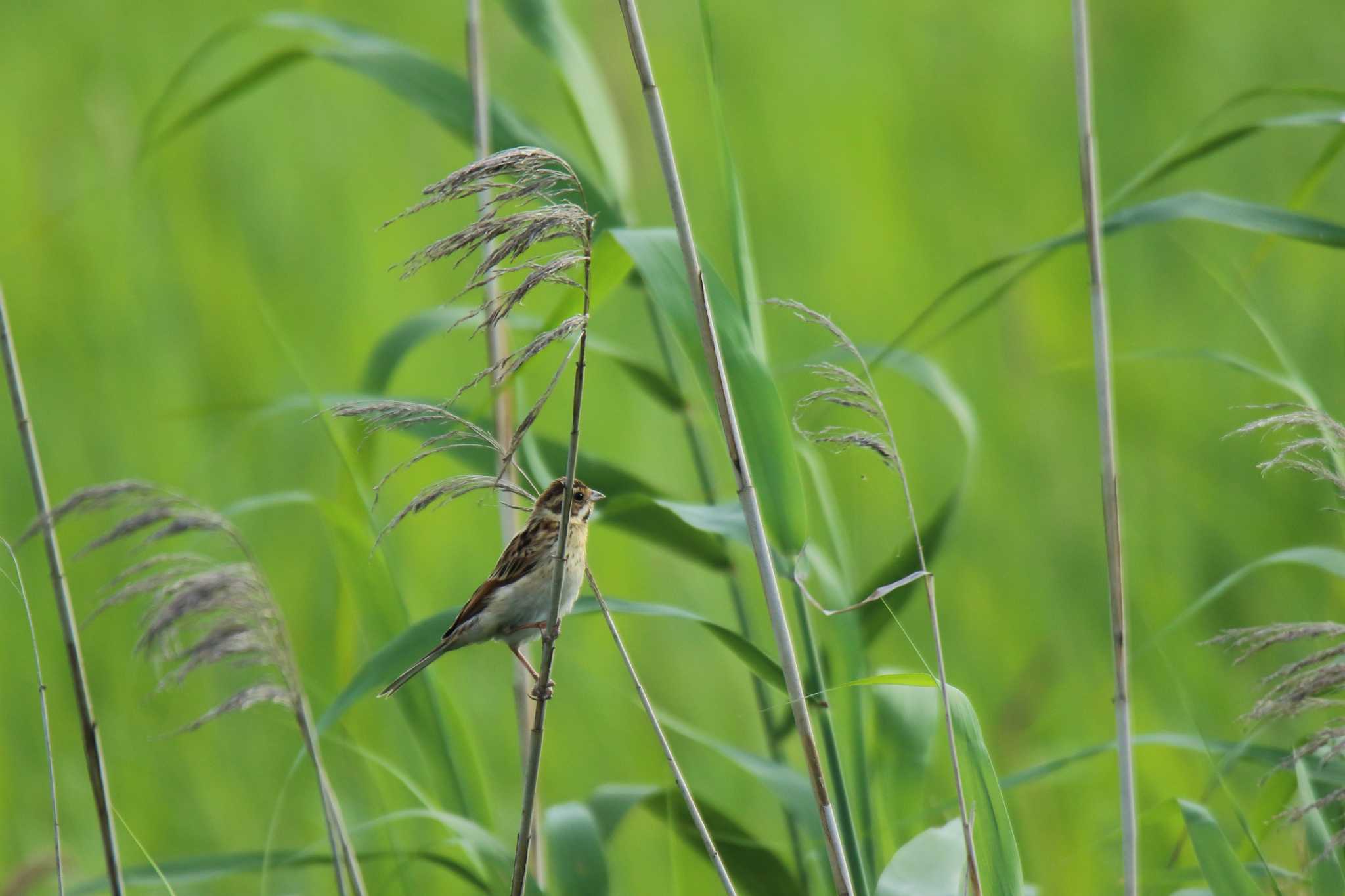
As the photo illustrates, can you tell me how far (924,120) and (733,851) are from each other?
4.92 meters

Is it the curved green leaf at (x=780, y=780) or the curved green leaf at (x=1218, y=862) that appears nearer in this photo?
the curved green leaf at (x=1218, y=862)

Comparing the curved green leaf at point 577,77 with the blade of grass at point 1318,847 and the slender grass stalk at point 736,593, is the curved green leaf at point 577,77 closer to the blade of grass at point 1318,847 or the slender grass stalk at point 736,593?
the slender grass stalk at point 736,593

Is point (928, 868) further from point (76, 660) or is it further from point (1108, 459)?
point (76, 660)

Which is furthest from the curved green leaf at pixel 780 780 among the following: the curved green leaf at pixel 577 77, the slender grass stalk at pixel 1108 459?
the curved green leaf at pixel 577 77

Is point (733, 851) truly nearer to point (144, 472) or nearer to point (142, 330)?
point (144, 472)

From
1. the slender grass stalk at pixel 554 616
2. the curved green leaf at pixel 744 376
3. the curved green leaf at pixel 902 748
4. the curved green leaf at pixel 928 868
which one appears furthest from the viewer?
the curved green leaf at pixel 902 748

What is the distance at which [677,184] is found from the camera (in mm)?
1654

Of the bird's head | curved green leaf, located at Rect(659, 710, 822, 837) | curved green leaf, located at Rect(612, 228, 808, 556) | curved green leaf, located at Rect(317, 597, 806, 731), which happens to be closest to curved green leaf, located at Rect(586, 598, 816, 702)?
curved green leaf, located at Rect(317, 597, 806, 731)

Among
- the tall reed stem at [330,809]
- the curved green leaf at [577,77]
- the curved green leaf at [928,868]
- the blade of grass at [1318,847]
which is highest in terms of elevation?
the curved green leaf at [577,77]

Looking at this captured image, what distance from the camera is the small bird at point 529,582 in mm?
2271

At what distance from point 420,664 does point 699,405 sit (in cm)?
274

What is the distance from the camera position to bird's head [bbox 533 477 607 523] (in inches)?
94.0

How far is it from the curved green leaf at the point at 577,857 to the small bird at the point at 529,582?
381 mm

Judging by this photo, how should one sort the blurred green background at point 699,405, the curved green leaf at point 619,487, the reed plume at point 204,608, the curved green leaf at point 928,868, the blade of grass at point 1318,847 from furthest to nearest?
1. the blurred green background at point 699,405
2. the curved green leaf at point 619,487
3. the blade of grass at point 1318,847
4. the curved green leaf at point 928,868
5. the reed plume at point 204,608
